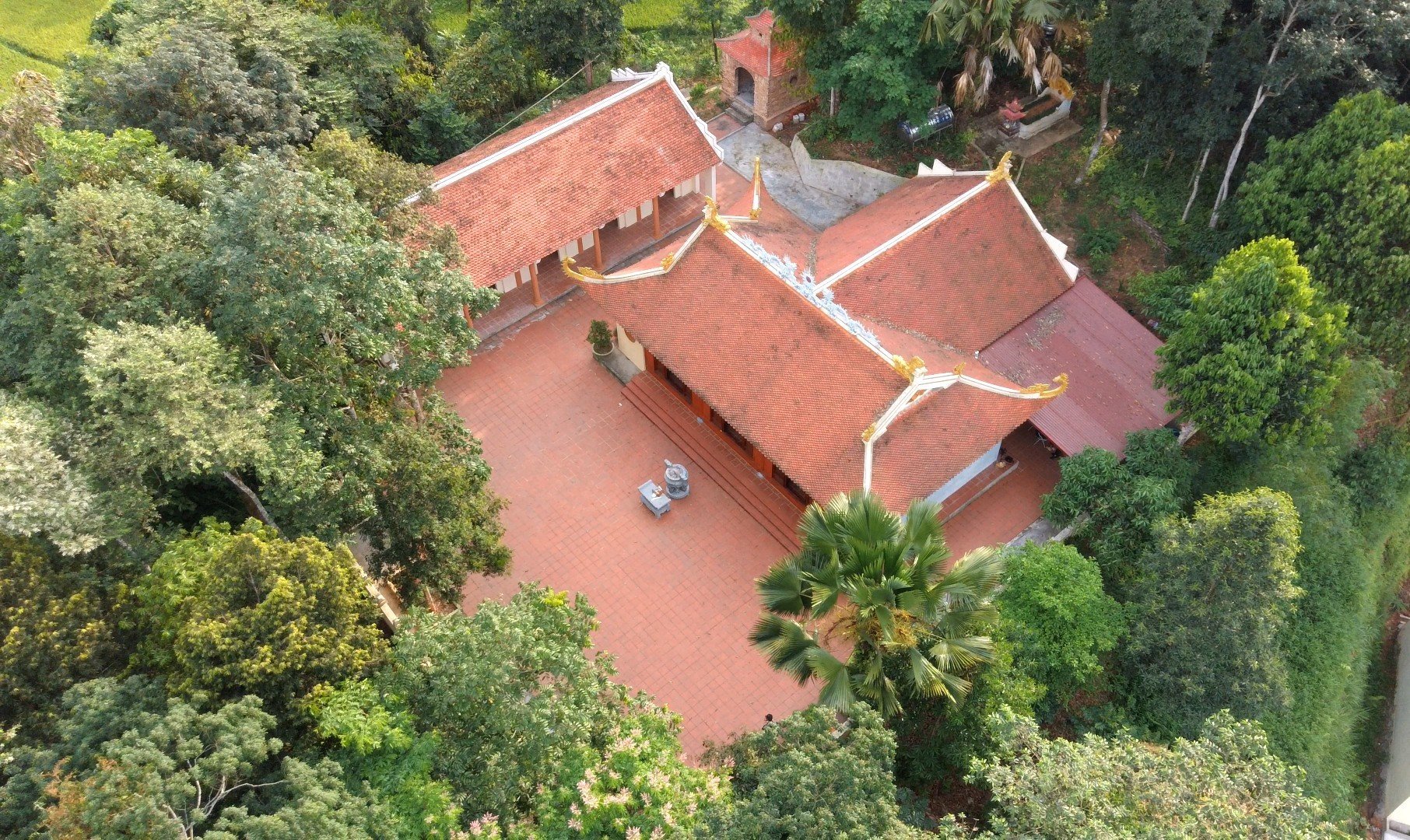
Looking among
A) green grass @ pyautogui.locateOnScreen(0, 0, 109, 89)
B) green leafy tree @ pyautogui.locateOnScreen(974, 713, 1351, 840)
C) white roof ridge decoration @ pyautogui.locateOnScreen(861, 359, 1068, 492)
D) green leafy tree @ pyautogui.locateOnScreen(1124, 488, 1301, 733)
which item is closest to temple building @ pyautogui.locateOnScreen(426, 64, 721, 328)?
white roof ridge decoration @ pyautogui.locateOnScreen(861, 359, 1068, 492)

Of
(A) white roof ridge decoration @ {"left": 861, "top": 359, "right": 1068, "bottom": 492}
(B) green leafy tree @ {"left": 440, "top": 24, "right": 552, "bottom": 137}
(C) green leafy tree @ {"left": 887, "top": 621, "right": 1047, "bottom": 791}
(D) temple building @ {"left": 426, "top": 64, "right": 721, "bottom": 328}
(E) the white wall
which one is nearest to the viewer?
(C) green leafy tree @ {"left": 887, "top": 621, "right": 1047, "bottom": 791}

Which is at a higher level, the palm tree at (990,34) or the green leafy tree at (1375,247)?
the palm tree at (990,34)

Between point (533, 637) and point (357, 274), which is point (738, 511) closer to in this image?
point (533, 637)

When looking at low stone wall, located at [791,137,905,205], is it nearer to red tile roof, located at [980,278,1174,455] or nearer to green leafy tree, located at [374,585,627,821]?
red tile roof, located at [980,278,1174,455]

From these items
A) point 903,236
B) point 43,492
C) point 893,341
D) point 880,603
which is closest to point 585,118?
point 903,236

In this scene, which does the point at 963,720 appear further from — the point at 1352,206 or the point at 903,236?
the point at 1352,206

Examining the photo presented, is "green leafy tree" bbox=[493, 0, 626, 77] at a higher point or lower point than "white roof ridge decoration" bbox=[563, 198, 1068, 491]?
higher

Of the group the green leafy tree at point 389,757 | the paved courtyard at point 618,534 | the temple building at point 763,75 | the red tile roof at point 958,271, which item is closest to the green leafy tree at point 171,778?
the green leafy tree at point 389,757

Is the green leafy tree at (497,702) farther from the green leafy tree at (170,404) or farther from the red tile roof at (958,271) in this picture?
the red tile roof at (958,271)
